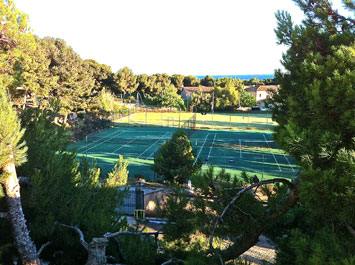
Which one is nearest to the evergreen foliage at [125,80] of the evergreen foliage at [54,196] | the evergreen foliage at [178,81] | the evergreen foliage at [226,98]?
the evergreen foliage at [178,81]

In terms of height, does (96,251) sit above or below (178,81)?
below

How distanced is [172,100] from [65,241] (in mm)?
49533

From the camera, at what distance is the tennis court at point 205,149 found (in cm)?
1859

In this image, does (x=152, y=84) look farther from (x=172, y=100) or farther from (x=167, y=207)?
(x=167, y=207)

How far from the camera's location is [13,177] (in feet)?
12.2

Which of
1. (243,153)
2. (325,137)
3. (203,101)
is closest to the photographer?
(325,137)

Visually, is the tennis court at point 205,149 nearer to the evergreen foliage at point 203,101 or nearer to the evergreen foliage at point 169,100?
the evergreen foliage at point 203,101

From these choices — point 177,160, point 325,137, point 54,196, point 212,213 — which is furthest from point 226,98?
point 325,137

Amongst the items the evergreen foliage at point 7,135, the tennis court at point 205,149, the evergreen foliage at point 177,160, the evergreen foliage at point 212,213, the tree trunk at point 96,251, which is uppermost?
the evergreen foliage at point 7,135

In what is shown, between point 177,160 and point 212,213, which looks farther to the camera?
point 177,160

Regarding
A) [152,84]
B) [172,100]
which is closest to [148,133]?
[172,100]

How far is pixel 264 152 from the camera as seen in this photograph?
2303 cm

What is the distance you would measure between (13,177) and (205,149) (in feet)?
69.1

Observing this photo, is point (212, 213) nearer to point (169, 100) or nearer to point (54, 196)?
point (54, 196)
